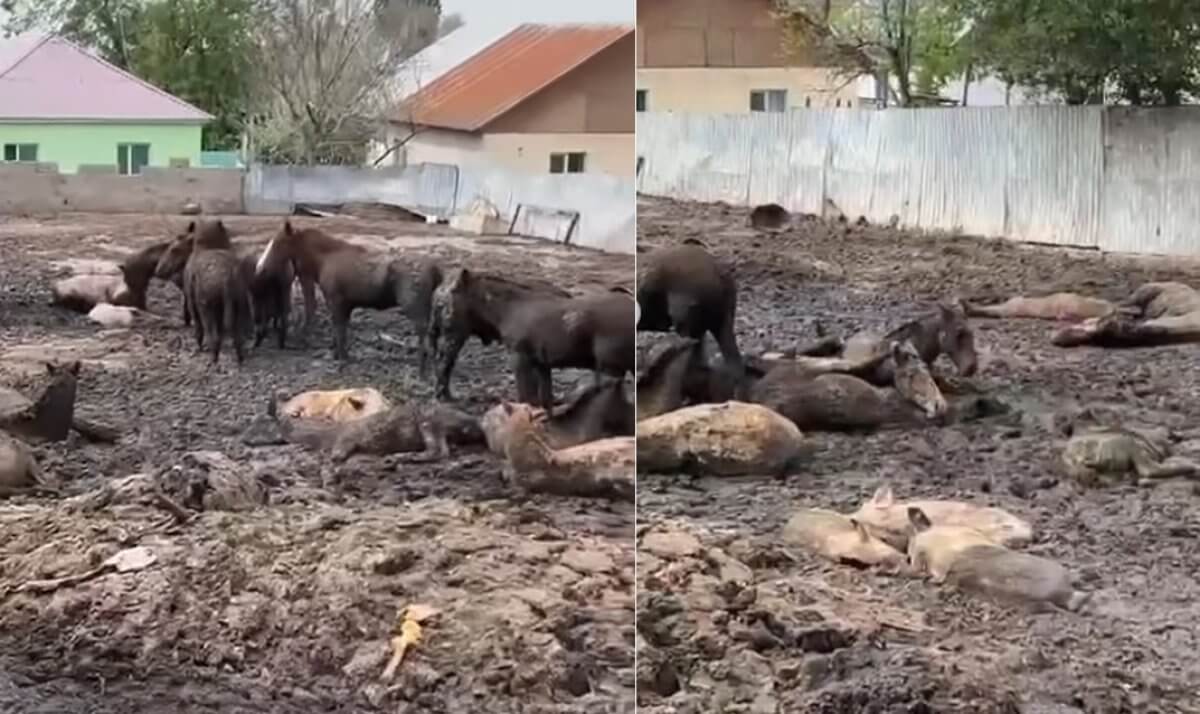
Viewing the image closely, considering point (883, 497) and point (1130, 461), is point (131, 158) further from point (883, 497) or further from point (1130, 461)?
point (1130, 461)

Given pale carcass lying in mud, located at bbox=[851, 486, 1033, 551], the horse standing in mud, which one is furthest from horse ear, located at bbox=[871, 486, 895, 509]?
the horse standing in mud

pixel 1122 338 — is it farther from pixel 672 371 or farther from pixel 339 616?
pixel 339 616

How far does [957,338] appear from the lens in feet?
7.00

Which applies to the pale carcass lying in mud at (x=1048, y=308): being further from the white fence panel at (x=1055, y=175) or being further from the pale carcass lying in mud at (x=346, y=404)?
the pale carcass lying in mud at (x=346, y=404)

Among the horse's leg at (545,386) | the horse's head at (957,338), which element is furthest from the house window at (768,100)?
the horse's leg at (545,386)

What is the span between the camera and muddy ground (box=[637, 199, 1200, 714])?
2029 mm

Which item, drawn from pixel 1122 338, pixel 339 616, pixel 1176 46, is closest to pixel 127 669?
pixel 339 616

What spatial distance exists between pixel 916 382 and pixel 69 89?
1149 millimetres

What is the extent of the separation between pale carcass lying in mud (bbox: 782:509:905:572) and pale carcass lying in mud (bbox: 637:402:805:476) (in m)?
0.08

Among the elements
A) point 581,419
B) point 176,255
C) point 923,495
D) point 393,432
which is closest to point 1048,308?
point 923,495

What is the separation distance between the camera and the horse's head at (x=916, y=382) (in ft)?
6.93

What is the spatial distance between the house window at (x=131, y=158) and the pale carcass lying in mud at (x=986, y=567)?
3.57 feet

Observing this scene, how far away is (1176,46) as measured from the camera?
2.02m

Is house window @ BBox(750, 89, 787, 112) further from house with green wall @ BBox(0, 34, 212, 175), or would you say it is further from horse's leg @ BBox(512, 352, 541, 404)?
house with green wall @ BBox(0, 34, 212, 175)
